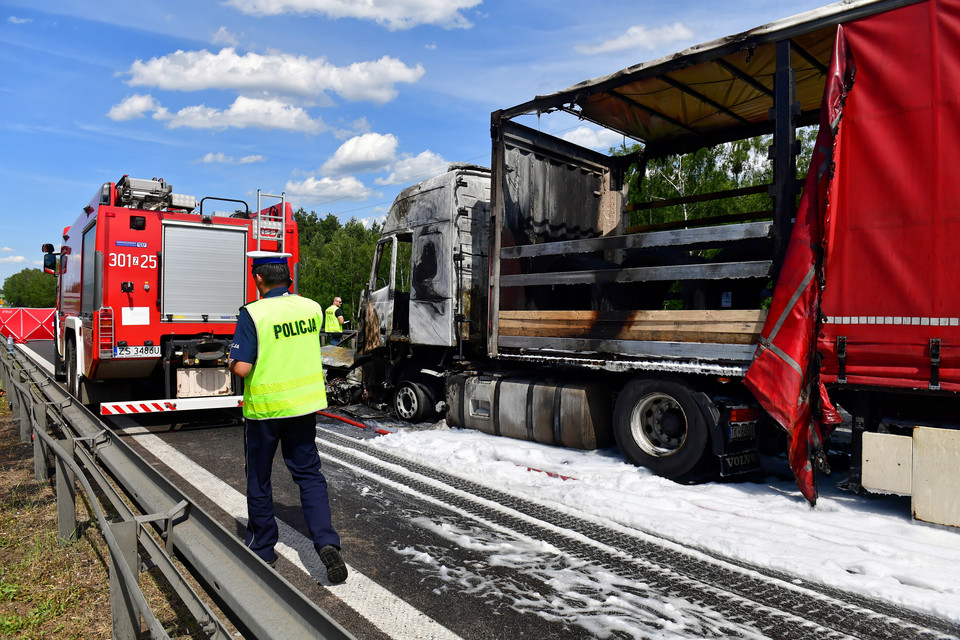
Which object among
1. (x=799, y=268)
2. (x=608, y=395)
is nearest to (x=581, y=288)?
(x=608, y=395)

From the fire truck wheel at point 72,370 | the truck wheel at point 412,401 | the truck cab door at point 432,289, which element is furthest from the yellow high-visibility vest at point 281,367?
the fire truck wheel at point 72,370

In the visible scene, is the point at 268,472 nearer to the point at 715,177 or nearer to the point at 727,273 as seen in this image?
the point at 727,273

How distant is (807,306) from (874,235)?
0.69m

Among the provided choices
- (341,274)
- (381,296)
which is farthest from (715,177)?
(341,274)

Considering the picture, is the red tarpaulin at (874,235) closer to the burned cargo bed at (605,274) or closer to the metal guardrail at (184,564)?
the burned cargo bed at (605,274)

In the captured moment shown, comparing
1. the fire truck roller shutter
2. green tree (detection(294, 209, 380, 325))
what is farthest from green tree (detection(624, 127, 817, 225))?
green tree (detection(294, 209, 380, 325))

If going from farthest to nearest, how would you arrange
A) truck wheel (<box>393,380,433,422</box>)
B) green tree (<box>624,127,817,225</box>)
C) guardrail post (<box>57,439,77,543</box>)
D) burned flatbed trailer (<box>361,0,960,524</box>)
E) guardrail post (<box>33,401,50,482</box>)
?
green tree (<box>624,127,817,225</box>) → truck wheel (<box>393,380,433,422</box>) → guardrail post (<box>33,401,50,482</box>) → burned flatbed trailer (<box>361,0,960,524</box>) → guardrail post (<box>57,439,77,543</box>)

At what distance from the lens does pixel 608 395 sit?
7.46 metres

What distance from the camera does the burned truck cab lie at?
8977 millimetres

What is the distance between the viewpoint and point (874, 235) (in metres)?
5.05

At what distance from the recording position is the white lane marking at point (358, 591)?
3.33 meters

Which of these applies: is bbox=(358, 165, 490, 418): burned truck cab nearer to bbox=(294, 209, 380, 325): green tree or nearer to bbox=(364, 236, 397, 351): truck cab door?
bbox=(364, 236, 397, 351): truck cab door

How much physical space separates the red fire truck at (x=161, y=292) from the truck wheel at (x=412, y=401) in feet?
7.60

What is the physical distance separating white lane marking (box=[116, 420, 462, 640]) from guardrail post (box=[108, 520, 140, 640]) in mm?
1139
